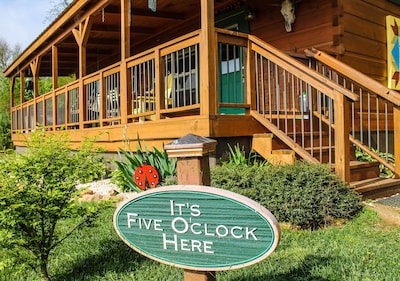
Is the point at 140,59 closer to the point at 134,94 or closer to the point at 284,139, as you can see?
the point at 134,94

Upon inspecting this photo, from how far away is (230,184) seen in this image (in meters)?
4.16

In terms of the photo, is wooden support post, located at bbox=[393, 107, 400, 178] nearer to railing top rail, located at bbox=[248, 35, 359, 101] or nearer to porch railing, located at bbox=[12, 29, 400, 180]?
porch railing, located at bbox=[12, 29, 400, 180]

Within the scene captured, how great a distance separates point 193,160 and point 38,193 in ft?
4.53

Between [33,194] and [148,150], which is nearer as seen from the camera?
[33,194]

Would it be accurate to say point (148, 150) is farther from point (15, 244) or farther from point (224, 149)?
point (15, 244)

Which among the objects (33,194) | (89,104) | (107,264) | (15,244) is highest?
(89,104)

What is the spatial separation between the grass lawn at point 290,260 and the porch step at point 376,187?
0.58m

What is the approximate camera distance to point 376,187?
15.4ft

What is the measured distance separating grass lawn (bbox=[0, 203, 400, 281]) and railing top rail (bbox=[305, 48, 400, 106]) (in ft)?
4.78

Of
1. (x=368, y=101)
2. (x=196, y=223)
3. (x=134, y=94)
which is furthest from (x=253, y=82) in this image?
(x=134, y=94)

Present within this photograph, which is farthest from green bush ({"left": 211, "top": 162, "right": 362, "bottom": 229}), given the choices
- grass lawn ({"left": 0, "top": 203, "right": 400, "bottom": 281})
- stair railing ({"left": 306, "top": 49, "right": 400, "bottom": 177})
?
stair railing ({"left": 306, "top": 49, "right": 400, "bottom": 177})

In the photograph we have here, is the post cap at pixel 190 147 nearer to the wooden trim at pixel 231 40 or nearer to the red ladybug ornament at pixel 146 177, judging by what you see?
the wooden trim at pixel 231 40

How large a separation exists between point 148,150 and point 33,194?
3.39m

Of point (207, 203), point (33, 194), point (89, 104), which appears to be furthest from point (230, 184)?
point (89, 104)
